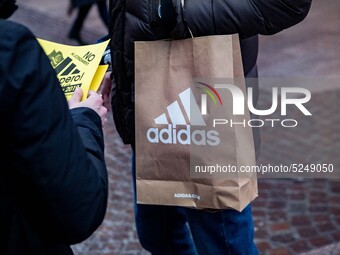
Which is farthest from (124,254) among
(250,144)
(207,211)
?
(250,144)

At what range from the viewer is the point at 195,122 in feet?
8.06

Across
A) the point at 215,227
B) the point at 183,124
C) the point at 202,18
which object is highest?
the point at 202,18

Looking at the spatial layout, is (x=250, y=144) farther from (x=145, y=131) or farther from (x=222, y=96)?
(x=145, y=131)

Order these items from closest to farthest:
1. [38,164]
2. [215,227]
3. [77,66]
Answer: [38,164]
[77,66]
[215,227]

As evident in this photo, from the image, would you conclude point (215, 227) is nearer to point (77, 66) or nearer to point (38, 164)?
point (77, 66)

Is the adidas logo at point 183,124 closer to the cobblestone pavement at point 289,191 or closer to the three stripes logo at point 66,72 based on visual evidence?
the three stripes logo at point 66,72

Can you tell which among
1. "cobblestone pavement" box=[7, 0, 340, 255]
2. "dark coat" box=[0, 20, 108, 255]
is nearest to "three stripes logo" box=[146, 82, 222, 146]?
"dark coat" box=[0, 20, 108, 255]

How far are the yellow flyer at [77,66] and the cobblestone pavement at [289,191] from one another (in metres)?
1.86

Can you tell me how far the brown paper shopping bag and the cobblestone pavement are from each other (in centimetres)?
157

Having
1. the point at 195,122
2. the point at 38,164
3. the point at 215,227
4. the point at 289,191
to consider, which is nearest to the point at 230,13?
the point at 195,122

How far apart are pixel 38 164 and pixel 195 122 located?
915mm

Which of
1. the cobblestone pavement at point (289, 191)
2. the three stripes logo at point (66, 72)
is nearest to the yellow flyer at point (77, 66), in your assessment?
the three stripes logo at point (66, 72)

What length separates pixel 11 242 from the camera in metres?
1.76

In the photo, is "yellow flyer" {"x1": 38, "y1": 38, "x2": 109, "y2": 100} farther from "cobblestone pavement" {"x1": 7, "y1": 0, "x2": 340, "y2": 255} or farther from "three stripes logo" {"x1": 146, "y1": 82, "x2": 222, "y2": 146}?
"cobblestone pavement" {"x1": 7, "y1": 0, "x2": 340, "y2": 255}
